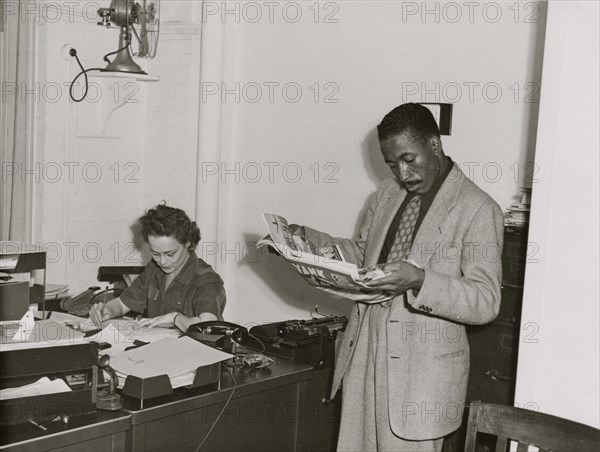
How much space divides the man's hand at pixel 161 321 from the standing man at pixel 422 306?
1.05 meters

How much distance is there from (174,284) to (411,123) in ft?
5.11

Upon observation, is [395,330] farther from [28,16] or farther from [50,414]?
[28,16]

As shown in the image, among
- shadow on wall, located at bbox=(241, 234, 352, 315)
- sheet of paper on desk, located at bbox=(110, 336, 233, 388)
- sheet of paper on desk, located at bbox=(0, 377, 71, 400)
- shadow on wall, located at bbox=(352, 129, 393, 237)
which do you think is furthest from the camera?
shadow on wall, located at bbox=(241, 234, 352, 315)

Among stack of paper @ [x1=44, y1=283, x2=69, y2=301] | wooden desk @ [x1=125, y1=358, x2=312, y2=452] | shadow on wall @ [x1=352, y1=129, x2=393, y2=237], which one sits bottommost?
wooden desk @ [x1=125, y1=358, x2=312, y2=452]

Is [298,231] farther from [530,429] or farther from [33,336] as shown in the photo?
[530,429]

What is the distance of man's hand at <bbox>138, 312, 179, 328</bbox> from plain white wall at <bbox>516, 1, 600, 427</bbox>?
1.67 m

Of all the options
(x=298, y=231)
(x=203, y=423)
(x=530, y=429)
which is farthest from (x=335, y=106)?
(x=530, y=429)

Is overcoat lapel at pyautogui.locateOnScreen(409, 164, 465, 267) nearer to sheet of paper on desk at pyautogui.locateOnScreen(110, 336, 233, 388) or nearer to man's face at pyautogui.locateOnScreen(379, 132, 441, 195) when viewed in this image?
man's face at pyautogui.locateOnScreen(379, 132, 441, 195)

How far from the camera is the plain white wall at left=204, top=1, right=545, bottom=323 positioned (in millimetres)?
3773

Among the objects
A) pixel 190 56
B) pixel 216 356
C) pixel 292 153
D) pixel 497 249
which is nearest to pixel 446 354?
pixel 497 249

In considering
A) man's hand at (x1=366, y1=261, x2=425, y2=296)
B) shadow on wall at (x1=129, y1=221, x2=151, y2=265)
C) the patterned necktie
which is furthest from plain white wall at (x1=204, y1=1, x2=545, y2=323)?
man's hand at (x1=366, y1=261, x2=425, y2=296)

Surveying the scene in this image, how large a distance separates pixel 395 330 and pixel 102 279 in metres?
2.21

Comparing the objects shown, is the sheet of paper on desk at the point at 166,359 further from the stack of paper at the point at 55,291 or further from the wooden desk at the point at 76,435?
the stack of paper at the point at 55,291

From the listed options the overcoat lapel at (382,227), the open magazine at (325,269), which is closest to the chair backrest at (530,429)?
the open magazine at (325,269)
